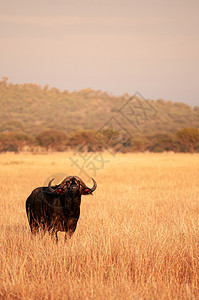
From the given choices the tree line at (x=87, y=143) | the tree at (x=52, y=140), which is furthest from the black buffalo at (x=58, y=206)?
the tree at (x=52, y=140)

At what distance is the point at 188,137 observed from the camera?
49.2 m

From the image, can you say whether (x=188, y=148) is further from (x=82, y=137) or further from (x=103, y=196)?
(x=103, y=196)

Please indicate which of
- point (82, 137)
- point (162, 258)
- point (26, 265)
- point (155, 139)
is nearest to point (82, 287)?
point (26, 265)

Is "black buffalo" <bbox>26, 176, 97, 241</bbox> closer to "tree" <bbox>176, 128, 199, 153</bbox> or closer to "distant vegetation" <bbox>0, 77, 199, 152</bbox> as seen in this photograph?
"distant vegetation" <bbox>0, 77, 199, 152</bbox>

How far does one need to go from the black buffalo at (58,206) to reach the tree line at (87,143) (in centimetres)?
4076

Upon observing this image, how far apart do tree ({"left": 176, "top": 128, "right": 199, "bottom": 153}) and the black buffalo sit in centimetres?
4625

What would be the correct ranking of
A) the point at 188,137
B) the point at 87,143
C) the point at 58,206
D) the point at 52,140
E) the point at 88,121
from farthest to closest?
1. the point at 88,121
2. the point at 52,140
3. the point at 87,143
4. the point at 188,137
5. the point at 58,206

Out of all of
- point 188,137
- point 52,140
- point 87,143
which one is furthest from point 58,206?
point 52,140

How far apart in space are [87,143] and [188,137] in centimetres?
1546

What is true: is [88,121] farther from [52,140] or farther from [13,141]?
[13,141]

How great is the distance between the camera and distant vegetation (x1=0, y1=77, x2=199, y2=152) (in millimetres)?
49125

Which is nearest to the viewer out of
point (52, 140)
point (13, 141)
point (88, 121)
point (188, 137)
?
point (13, 141)

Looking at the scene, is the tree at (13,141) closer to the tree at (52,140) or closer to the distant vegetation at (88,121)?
the distant vegetation at (88,121)

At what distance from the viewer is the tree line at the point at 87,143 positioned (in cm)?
4859
